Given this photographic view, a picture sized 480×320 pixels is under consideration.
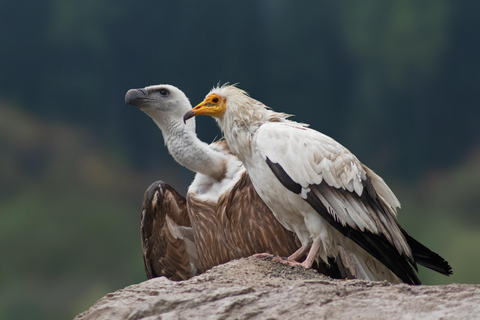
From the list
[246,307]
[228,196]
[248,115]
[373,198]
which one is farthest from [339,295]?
[228,196]

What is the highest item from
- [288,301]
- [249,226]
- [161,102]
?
[161,102]

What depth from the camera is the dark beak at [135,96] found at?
3.71 metres

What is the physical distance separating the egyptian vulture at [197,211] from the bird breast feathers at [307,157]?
28.0 inches

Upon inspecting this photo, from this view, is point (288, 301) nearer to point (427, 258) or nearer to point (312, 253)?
point (312, 253)

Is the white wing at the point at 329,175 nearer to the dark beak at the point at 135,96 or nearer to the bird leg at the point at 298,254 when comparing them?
the bird leg at the point at 298,254

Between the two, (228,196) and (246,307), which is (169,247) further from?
(246,307)

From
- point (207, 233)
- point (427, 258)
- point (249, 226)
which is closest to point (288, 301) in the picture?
point (427, 258)

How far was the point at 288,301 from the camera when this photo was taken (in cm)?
183

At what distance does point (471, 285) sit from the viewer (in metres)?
1.92

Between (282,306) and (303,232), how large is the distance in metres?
1.09

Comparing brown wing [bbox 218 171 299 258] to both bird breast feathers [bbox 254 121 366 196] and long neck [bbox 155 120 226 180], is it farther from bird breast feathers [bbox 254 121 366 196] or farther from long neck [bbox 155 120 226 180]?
bird breast feathers [bbox 254 121 366 196]

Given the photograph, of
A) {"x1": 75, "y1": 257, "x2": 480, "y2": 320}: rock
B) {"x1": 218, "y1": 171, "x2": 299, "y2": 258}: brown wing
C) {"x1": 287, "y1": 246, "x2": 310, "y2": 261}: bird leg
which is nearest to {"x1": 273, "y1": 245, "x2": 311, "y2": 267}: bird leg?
{"x1": 287, "y1": 246, "x2": 310, "y2": 261}: bird leg

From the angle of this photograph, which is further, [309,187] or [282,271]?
[309,187]

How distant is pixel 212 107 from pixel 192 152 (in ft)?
2.32
